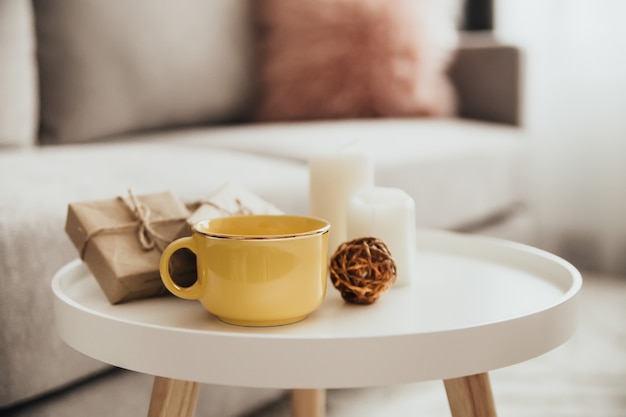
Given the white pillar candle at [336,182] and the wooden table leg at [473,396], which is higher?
the white pillar candle at [336,182]

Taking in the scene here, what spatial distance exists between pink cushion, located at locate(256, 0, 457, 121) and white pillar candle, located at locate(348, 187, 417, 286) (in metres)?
1.27

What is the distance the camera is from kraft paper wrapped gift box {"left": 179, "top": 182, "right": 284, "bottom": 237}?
0.72m

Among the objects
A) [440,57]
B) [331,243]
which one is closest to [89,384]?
[331,243]

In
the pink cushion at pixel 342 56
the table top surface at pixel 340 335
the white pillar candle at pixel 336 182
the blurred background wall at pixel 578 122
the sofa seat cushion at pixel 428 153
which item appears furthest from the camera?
the blurred background wall at pixel 578 122

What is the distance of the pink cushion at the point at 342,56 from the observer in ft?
6.38

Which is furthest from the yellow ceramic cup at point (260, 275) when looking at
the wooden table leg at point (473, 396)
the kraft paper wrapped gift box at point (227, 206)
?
the wooden table leg at point (473, 396)

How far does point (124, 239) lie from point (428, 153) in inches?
40.0

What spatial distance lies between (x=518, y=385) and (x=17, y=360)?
95 cm

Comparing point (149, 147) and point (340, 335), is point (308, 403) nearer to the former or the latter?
point (340, 335)

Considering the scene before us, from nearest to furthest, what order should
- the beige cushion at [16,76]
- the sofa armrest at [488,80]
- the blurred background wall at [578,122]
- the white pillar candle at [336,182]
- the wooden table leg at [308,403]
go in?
the white pillar candle at [336,182]
the wooden table leg at [308,403]
the beige cushion at [16,76]
the sofa armrest at [488,80]
the blurred background wall at [578,122]

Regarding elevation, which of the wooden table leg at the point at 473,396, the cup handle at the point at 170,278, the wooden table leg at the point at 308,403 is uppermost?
the cup handle at the point at 170,278

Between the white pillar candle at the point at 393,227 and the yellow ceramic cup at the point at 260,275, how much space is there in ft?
0.43

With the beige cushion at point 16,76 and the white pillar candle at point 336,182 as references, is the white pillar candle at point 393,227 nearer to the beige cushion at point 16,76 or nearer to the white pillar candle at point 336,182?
the white pillar candle at point 336,182

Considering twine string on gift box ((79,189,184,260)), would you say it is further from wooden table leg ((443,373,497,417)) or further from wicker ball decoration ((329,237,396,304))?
wooden table leg ((443,373,497,417))
